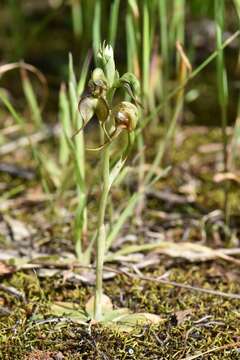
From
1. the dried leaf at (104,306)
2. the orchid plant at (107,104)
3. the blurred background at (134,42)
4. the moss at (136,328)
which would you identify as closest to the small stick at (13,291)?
the moss at (136,328)

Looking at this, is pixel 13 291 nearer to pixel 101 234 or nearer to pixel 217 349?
pixel 101 234

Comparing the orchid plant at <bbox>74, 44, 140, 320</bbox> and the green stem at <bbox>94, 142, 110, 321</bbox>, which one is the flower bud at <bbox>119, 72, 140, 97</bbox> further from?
the green stem at <bbox>94, 142, 110, 321</bbox>

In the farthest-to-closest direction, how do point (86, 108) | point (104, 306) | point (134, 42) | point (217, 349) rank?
point (134, 42)
point (104, 306)
point (217, 349)
point (86, 108)

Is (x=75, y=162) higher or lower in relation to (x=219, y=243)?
higher

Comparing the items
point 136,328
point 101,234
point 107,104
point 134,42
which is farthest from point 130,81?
point 134,42

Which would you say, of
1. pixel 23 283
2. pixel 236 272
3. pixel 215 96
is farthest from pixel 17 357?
pixel 215 96

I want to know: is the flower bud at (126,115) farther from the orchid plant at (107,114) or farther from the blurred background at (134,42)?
the blurred background at (134,42)

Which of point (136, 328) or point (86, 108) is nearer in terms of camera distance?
point (86, 108)

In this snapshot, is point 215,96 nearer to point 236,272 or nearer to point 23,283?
point 236,272
